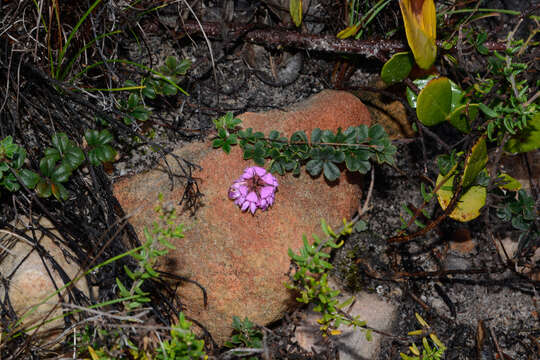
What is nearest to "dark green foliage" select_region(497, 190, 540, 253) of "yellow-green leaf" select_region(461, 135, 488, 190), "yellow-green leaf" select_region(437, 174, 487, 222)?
"yellow-green leaf" select_region(437, 174, 487, 222)

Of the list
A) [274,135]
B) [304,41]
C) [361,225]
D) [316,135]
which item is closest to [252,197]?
[274,135]

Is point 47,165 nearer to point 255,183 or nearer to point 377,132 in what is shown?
point 255,183

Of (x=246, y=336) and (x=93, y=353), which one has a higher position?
(x=93, y=353)

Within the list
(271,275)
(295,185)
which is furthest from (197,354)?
(295,185)

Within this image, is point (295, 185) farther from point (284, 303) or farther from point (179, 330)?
point (179, 330)

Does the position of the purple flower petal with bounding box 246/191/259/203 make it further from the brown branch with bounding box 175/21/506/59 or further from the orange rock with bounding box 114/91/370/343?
the brown branch with bounding box 175/21/506/59

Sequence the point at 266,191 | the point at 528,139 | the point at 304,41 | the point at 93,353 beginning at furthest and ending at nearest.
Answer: the point at 304,41, the point at 528,139, the point at 266,191, the point at 93,353

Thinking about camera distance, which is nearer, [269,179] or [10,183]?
[10,183]
